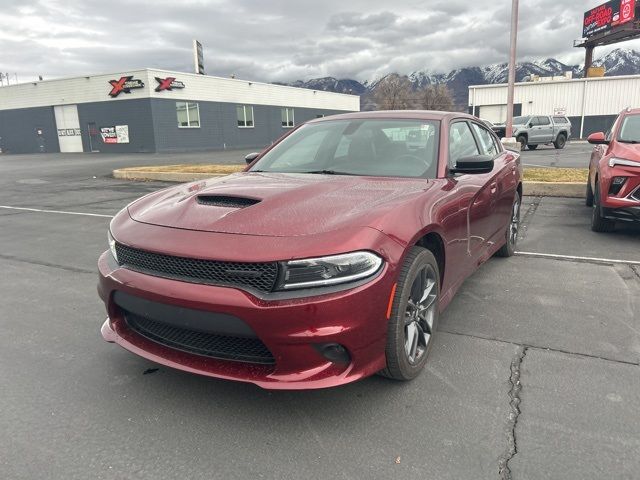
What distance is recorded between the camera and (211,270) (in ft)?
7.59

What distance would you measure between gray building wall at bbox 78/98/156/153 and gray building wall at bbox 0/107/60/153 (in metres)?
3.75

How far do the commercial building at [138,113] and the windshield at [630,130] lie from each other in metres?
30.7

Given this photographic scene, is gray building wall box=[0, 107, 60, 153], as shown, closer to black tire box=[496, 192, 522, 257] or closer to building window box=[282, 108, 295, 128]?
building window box=[282, 108, 295, 128]

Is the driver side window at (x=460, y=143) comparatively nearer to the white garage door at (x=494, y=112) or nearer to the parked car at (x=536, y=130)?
the parked car at (x=536, y=130)

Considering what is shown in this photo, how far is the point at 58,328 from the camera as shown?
3643mm

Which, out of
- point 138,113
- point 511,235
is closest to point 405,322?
point 511,235

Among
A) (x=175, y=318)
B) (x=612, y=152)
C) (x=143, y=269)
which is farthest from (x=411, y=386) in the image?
(x=612, y=152)

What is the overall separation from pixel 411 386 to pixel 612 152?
16.2 feet

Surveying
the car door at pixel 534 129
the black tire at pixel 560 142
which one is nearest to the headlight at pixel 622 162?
the car door at pixel 534 129

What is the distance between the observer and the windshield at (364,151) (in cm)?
350

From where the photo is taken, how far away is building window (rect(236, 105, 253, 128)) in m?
40.3

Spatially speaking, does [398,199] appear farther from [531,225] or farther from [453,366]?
[531,225]

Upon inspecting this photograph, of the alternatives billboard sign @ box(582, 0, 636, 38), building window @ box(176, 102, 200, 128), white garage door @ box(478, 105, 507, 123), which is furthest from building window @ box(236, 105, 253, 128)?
billboard sign @ box(582, 0, 636, 38)

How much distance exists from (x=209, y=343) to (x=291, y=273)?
1.92 feet
